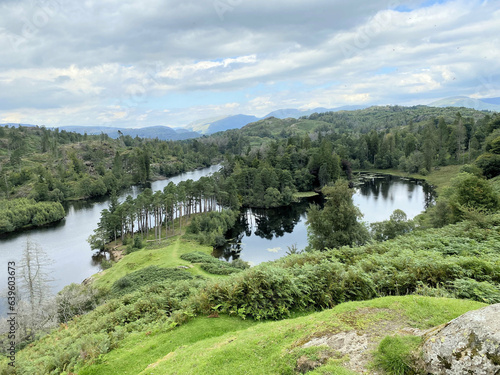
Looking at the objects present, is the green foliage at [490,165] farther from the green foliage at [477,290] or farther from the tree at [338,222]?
the green foliage at [477,290]

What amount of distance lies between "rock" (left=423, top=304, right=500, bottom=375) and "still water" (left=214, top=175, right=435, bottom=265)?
39.8m

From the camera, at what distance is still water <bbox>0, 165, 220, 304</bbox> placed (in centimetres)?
4369

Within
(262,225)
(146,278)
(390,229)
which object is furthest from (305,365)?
(262,225)

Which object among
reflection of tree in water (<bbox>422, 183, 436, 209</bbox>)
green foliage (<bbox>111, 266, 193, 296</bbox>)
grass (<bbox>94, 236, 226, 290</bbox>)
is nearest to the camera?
green foliage (<bbox>111, 266, 193, 296</bbox>)

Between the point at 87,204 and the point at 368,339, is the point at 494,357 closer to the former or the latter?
the point at 368,339

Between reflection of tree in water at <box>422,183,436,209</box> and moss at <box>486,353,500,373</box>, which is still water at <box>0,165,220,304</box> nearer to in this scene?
moss at <box>486,353,500,373</box>

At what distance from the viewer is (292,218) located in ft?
228

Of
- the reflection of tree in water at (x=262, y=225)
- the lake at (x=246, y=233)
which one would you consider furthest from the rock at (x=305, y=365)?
the reflection of tree in water at (x=262, y=225)

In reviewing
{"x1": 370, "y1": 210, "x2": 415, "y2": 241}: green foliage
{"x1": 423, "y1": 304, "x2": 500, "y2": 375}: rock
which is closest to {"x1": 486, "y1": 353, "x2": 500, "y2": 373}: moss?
{"x1": 423, "y1": 304, "x2": 500, "y2": 375}: rock

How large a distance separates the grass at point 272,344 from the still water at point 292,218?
117ft

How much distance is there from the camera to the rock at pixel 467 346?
4309 millimetres

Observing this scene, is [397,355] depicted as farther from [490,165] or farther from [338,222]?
[490,165]

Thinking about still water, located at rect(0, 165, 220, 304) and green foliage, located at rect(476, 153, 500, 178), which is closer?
still water, located at rect(0, 165, 220, 304)

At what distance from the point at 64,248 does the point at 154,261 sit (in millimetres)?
26747
